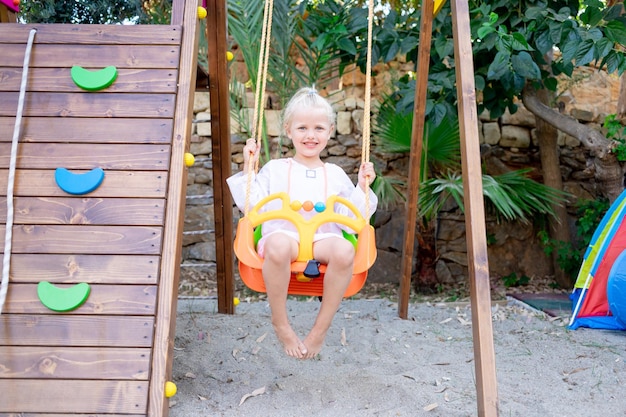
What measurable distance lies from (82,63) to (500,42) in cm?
250

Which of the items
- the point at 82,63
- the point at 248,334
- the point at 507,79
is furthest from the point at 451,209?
the point at 82,63

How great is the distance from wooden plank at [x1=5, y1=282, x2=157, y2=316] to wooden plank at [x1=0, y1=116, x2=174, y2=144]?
1.89ft

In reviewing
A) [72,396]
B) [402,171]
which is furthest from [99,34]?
[402,171]

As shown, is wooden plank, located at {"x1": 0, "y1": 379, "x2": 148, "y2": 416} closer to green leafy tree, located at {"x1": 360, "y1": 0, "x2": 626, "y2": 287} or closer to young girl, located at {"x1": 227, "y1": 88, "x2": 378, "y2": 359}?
young girl, located at {"x1": 227, "y1": 88, "x2": 378, "y2": 359}

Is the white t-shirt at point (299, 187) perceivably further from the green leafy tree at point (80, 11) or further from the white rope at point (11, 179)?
the green leafy tree at point (80, 11)

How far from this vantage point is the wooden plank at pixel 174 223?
6.81ft

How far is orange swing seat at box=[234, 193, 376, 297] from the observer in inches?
98.7

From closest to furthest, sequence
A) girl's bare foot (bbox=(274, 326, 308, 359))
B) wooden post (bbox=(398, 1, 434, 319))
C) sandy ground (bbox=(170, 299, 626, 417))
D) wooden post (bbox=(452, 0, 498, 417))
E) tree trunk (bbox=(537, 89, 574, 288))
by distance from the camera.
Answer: wooden post (bbox=(452, 0, 498, 417)) < girl's bare foot (bbox=(274, 326, 308, 359)) < sandy ground (bbox=(170, 299, 626, 417)) < wooden post (bbox=(398, 1, 434, 319)) < tree trunk (bbox=(537, 89, 574, 288))

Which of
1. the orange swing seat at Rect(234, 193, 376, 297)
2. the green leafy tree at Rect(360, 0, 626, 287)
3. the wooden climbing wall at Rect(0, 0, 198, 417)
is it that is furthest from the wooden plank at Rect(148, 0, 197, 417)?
the green leafy tree at Rect(360, 0, 626, 287)

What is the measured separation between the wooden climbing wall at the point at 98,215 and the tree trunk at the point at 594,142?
11.1ft

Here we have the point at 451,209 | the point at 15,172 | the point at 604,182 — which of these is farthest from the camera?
the point at 451,209

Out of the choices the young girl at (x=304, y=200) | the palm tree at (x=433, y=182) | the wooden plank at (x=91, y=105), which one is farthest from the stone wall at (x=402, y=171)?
the wooden plank at (x=91, y=105)

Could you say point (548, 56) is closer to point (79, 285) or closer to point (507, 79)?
point (507, 79)

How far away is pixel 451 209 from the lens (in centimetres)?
594
